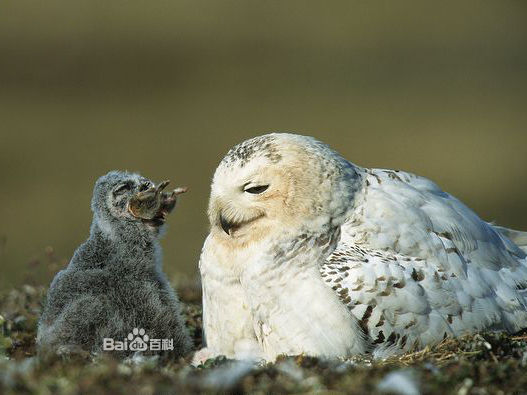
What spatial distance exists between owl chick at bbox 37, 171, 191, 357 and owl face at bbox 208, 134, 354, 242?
0.69 meters

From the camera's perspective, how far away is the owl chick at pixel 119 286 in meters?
7.28

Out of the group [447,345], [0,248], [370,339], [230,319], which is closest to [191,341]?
[230,319]

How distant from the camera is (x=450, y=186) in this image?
2147cm

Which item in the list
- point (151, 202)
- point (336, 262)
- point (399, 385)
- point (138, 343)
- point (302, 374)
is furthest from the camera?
point (151, 202)

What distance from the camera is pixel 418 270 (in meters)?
7.09

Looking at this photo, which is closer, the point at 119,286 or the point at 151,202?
the point at 119,286

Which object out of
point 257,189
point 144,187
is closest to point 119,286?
point 144,187

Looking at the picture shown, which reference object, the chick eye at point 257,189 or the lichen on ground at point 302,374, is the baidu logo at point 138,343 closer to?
the lichen on ground at point 302,374

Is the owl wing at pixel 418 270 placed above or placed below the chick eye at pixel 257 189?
below

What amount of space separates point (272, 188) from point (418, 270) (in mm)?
1369

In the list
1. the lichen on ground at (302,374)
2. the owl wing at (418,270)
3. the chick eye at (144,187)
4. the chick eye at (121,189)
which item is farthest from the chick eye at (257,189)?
the lichen on ground at (302,374)

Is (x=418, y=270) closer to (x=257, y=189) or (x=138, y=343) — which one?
(x=257, y=189)

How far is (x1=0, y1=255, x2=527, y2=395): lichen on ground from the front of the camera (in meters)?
5.16

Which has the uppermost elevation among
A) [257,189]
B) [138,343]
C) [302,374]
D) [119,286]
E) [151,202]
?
[257,189]
